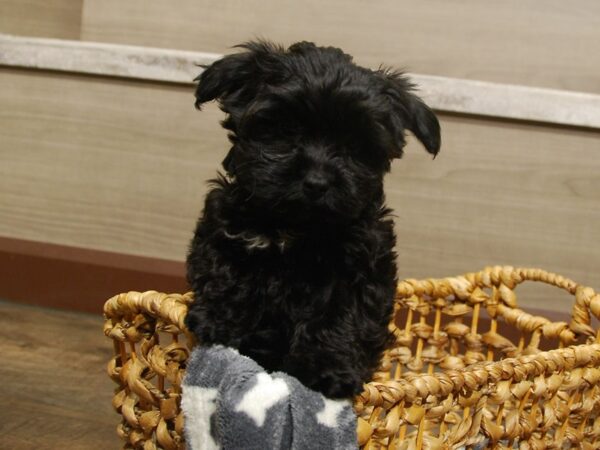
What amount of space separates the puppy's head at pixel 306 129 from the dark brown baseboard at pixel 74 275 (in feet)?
4.95

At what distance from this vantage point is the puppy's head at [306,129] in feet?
4.40

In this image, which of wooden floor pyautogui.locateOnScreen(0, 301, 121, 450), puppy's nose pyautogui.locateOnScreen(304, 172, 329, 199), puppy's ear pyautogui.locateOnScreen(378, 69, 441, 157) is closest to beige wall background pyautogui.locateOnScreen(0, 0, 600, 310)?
wooden floor pyautogui.locateOnScreen(0, 301, 121, 450)

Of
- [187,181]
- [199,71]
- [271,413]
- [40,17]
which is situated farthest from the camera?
[40,17]

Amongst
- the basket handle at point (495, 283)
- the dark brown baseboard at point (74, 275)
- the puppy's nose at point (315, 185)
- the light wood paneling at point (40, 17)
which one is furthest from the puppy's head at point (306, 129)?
the light wood paneling at point (40, 17)

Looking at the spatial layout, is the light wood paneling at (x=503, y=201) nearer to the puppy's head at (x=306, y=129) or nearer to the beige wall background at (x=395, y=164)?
the beige wall background at (x=395, y=164)

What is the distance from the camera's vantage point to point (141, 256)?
297cm

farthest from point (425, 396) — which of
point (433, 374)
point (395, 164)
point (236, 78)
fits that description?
point (395, 164)

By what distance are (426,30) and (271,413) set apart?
1968 mm

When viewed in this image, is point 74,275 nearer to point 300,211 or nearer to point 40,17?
point 40,17

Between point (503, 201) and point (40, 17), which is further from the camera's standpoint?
point (40, 17)

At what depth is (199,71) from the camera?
2768 millimetres

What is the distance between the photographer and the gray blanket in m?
1.23

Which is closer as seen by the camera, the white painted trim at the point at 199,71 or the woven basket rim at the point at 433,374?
the woven basket rim at the point at 433,374

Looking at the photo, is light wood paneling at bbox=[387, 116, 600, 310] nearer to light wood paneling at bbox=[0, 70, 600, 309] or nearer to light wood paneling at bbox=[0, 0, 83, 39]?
light wood paneling at bbox=[0, 70, 600, 309]
